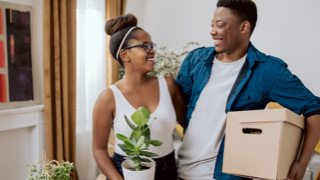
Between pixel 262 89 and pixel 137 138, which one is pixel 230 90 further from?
pixel 137 138

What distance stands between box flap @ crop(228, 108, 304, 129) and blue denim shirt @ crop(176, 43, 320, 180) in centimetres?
15

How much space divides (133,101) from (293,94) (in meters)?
0.69

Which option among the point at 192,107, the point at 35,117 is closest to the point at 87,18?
the point at 35,117

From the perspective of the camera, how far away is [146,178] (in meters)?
0.73

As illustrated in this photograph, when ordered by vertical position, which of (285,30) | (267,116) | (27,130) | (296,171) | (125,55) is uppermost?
(285,30)

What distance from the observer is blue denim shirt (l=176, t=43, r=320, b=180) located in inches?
39.2

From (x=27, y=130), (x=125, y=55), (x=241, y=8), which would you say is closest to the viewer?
(x=241, y=8)

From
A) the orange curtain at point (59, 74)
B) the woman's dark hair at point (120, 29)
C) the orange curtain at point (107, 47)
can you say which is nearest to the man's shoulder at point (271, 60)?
the woman's dark hair at point (120, 29)

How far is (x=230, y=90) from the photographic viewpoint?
1.06m

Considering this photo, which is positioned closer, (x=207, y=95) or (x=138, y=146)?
(x=138, y=146)

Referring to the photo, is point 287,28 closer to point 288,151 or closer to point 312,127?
point 312,127

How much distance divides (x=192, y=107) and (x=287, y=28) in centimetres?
209

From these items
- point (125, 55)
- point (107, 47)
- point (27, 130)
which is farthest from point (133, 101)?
point (107, 47)

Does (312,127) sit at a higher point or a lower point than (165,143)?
higher
